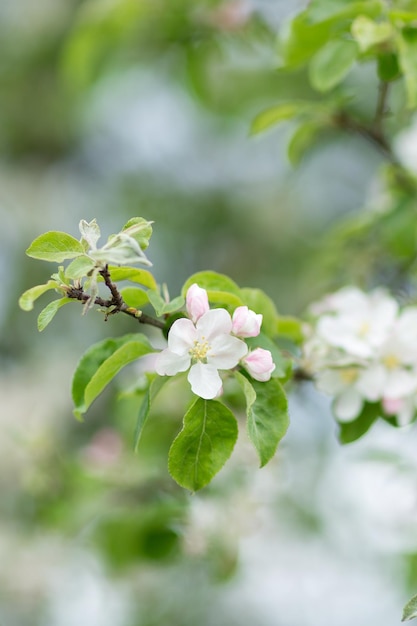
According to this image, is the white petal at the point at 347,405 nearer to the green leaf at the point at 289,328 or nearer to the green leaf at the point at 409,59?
the green leaf at the point at 289,328

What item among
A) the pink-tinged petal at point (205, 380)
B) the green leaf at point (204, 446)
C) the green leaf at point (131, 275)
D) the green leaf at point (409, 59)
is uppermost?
the green leaf at point (409, 59)

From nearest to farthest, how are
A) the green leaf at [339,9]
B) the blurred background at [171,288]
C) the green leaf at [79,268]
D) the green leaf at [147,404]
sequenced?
the green leaf at [79,268]
the green leaf at [147,404]
the green leaf at [339,9]
the blurred background at [171,288]

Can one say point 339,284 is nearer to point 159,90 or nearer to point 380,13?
point 380,13

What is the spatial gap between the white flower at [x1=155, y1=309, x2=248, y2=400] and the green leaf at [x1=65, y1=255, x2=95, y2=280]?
104mm

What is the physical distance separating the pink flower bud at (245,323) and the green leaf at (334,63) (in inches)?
16.1

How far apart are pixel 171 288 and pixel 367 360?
2.12 metres

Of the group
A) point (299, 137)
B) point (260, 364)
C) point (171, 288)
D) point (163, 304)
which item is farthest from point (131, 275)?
point (171, 288)

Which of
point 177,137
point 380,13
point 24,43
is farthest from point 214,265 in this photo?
point 380,13

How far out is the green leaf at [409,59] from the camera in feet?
3.15

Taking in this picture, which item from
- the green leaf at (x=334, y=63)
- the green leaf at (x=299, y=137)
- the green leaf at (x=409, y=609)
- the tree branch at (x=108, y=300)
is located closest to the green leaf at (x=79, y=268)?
the tree branch at (x=108, y=300)

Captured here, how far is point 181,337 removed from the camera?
0.74m

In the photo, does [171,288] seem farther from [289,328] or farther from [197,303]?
[197,303]

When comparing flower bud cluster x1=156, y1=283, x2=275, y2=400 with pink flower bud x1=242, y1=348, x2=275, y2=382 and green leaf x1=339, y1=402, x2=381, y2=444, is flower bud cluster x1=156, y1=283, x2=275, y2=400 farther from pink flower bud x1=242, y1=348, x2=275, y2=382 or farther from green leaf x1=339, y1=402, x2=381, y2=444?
green leaf x1=339, y1=402, x2=381, y2=444

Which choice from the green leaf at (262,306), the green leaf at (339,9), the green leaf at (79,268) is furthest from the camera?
the green leaf at (339,9)
